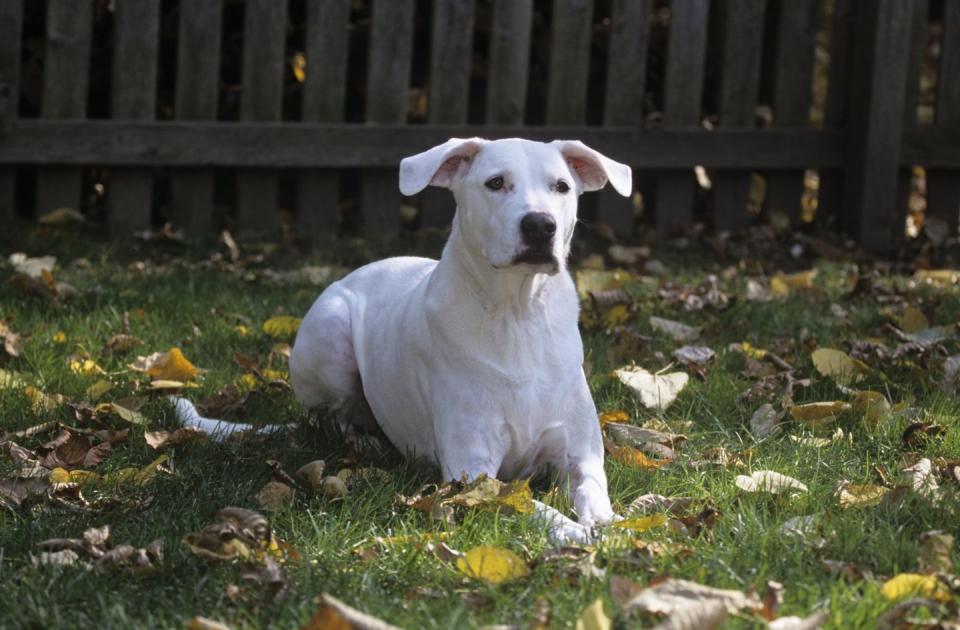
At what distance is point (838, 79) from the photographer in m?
8.43

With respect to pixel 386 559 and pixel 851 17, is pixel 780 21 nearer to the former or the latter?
pixel 851 17

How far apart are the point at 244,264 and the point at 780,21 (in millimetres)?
3430

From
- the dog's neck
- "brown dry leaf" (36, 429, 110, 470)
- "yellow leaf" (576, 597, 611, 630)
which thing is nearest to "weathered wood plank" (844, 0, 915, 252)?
the dog's neck

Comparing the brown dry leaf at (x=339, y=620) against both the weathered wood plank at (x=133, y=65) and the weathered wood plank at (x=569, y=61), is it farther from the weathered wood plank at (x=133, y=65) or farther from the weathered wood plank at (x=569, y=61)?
the weathered wood plank at (x=569, y=61)

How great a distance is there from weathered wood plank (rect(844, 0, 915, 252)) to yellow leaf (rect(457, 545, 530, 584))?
18.0 feet

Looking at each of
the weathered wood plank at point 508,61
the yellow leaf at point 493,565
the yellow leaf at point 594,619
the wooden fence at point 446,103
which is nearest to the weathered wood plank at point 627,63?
the wooden fence at point 446,103

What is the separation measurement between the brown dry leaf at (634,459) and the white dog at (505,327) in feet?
0.63

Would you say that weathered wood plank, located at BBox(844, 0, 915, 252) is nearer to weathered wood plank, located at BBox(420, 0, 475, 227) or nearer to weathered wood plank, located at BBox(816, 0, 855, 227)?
weathered wood plank, located at BBox(816, 0, 855, 227)

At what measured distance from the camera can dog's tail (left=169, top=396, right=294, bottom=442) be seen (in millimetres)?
4617

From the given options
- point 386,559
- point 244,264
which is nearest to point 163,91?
point 244,264

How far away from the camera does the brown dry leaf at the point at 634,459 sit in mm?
4318

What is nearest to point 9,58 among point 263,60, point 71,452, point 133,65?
point 133,65

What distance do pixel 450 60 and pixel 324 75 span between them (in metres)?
0.71

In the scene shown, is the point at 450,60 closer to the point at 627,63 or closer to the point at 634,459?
the point at 627,63
